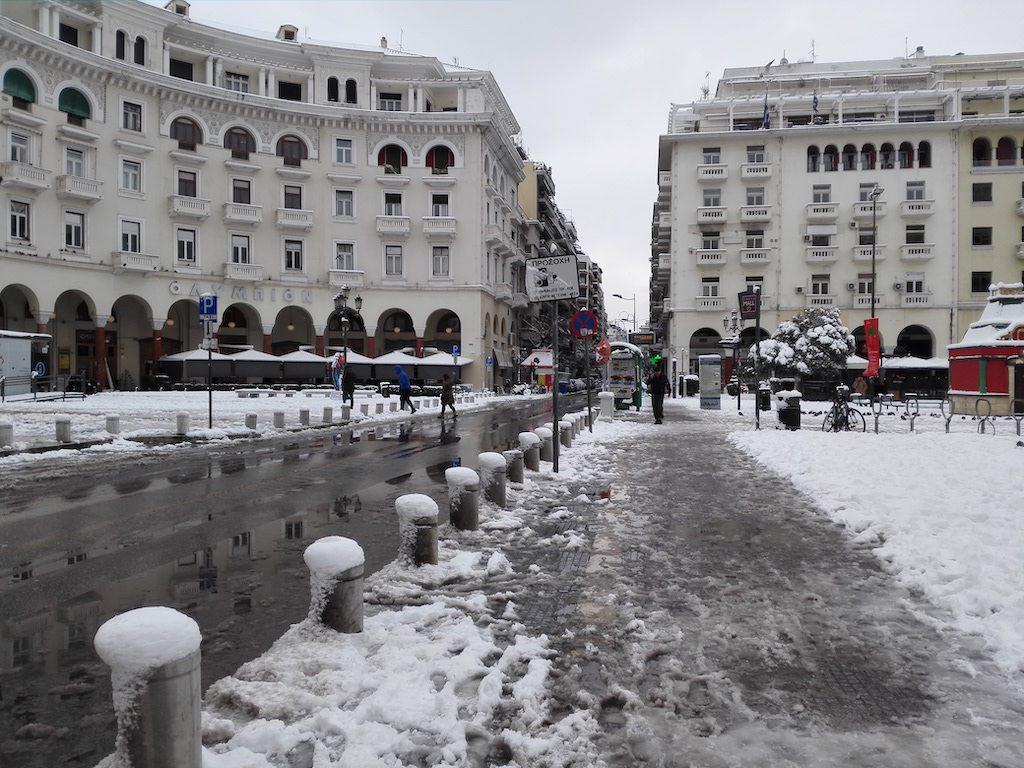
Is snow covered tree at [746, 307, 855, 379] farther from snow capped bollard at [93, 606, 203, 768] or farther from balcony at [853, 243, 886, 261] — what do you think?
snow capped bollard at [93, 606, 203, 768]

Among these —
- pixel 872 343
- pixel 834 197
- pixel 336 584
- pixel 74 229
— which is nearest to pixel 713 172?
pixel 834 197

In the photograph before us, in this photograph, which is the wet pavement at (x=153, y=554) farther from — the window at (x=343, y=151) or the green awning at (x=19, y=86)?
the window at (x=343, y=151)

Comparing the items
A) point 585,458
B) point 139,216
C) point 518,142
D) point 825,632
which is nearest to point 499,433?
point 585,458

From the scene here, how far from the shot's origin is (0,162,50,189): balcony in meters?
35.8

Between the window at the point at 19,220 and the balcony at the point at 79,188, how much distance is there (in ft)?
6.30

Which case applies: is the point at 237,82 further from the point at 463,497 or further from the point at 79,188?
the point at 463,497

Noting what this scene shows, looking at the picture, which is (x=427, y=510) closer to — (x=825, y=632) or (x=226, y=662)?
(x=226, y=662)

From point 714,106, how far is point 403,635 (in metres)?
57.6

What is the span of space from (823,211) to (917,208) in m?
6.58

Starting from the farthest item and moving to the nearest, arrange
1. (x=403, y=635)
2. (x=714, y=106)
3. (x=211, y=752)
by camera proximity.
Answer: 1. (x=714, y=106)
2. (x=403, y=635)
3. (x=211, y=752)

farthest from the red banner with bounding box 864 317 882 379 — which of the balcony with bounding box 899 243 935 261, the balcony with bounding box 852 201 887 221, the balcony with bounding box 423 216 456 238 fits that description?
the balcony with bounding box 423 216 456 238

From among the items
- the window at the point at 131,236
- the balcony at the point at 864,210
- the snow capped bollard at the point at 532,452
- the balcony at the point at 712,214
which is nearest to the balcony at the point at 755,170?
the balcony at the point at 712,214

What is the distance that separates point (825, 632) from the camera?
451cm

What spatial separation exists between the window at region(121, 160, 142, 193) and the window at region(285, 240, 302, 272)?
918 cm
